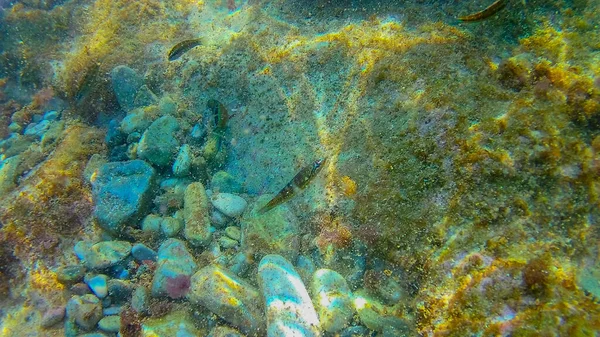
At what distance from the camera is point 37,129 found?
21.4ft

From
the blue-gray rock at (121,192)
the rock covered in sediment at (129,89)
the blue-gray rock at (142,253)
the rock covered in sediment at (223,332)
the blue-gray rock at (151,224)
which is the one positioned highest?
the rock covered in sediment at (129,89)

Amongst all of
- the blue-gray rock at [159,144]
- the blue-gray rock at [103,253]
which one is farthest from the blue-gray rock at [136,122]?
the blue-gray rock at [103,253]

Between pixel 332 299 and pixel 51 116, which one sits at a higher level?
pixel 51 116

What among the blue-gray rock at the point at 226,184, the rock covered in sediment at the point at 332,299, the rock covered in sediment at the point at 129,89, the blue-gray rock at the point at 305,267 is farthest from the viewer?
the rock covered in sediment at the point at 129,89

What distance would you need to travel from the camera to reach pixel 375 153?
297 cm

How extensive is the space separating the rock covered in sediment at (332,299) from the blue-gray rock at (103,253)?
243 centimetres

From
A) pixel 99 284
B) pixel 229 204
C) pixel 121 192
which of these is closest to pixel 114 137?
pixel 121 192

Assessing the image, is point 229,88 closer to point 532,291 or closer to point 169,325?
point 169,325

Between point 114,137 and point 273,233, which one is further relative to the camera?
point 114,137

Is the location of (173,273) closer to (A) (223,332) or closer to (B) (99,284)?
(A) (223,332)

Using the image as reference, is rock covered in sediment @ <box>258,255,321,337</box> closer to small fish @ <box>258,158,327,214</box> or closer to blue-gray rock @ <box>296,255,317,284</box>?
blue-gray rock @ <box>296,255,317,284</box>

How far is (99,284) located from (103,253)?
0.37m

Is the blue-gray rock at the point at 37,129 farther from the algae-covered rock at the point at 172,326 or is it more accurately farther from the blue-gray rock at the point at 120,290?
the algae-covered rock at the point at 172,326

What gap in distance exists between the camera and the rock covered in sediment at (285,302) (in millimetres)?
2547
